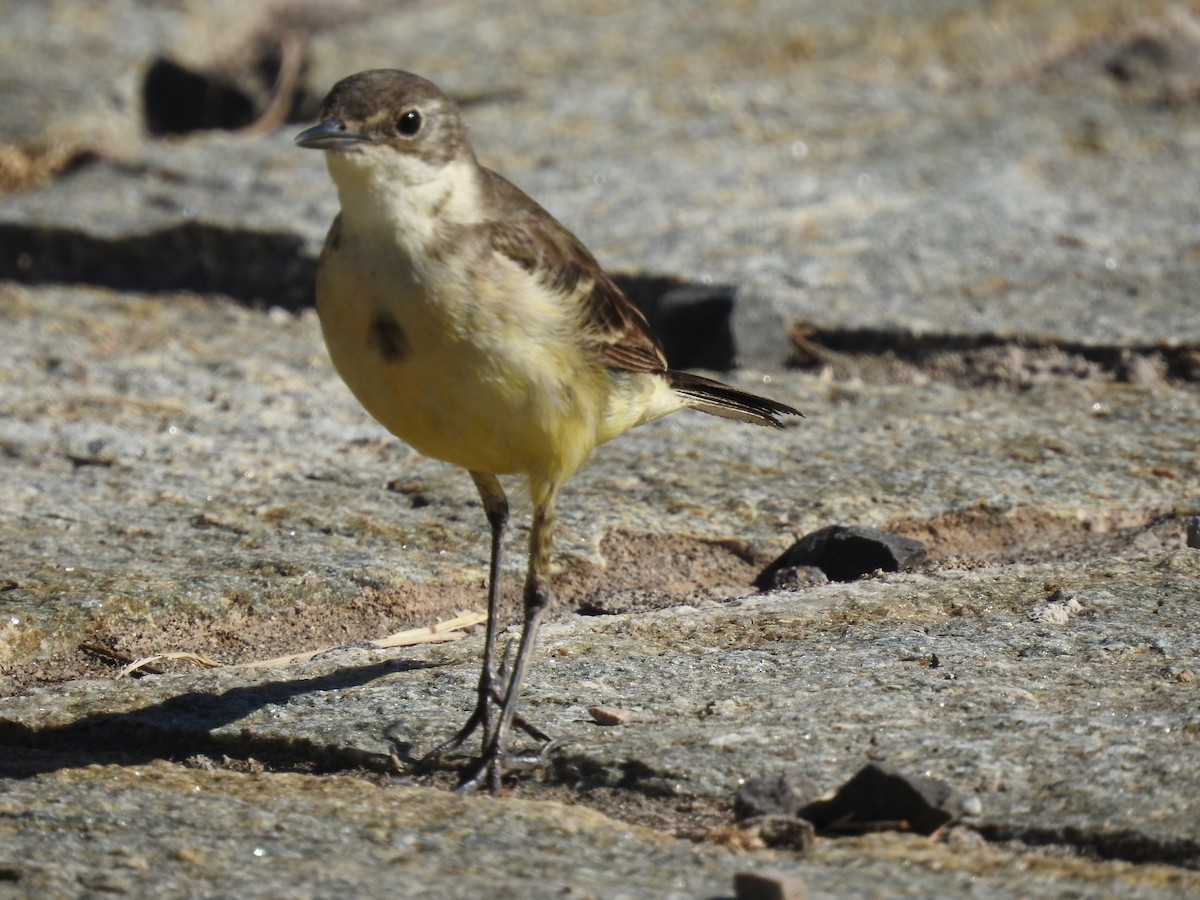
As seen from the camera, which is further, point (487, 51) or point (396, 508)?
point (487, 51)

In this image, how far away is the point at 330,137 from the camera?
3.76 m

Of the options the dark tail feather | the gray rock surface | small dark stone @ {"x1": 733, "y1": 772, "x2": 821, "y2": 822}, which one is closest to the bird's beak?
the gray rock surface

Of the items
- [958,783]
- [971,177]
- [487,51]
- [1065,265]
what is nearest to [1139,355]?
[1065,265]

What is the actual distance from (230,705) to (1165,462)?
8.44ft

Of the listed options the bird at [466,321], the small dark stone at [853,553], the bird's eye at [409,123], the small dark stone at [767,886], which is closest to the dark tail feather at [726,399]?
the bird at [466,321]

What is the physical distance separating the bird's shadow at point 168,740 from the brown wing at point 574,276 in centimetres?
112

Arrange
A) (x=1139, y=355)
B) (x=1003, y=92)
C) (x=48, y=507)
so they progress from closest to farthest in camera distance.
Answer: (x=48, y=507)
(x=1139, y=355)
(x=1003, y=92)

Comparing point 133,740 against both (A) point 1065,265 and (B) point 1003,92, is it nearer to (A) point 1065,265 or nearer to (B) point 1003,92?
(A) point 1065,265

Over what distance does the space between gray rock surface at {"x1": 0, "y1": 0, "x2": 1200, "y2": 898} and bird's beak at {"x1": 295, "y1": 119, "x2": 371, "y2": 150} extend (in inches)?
38.5

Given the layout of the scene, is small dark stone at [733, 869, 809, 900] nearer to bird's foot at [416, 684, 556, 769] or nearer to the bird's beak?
bird's foot at [416, 684, 556, 769]

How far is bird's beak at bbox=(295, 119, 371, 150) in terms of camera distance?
147 inches

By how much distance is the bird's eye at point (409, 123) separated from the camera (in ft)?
12.7

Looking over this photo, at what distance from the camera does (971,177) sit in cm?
656

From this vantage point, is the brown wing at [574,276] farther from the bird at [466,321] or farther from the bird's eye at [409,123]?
the bird's eye at [409,123]
